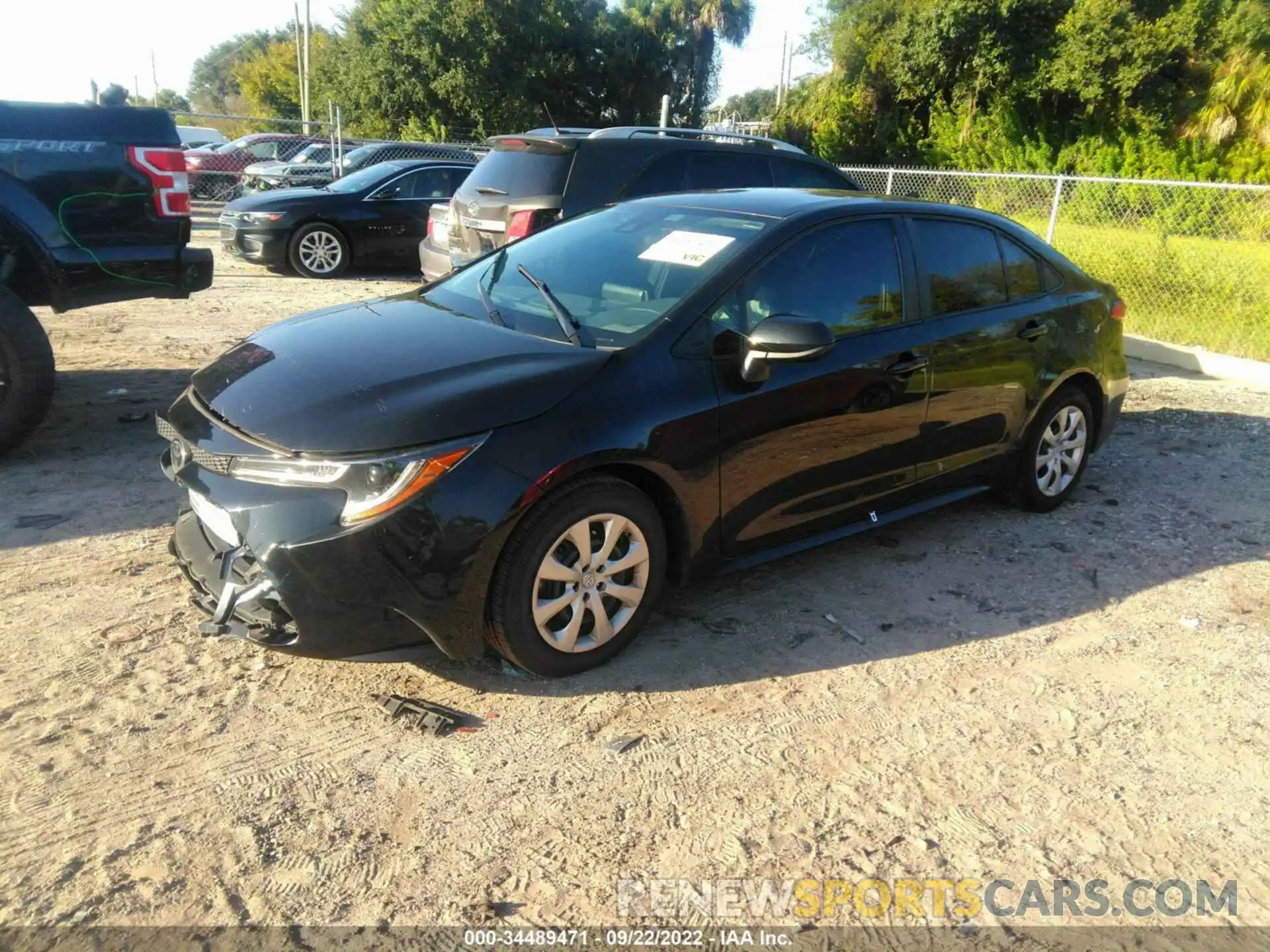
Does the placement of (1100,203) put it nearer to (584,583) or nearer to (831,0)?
(584,583)

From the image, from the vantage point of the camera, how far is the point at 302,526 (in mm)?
2955

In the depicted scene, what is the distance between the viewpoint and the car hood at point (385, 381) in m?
3.06

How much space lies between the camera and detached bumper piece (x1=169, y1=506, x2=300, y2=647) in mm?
3041

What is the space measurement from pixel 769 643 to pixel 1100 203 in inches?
396

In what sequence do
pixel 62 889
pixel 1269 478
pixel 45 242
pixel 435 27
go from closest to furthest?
pixel 62 889 < pixel 45 242 < pixel 1269 478 < pixel 435 27

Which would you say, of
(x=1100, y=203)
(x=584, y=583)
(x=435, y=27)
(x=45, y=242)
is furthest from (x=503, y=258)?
(x=435, y=27)

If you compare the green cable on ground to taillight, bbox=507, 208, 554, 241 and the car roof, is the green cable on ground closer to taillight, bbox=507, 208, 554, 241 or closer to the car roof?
taillight, bbox=507, 208, 554, 241

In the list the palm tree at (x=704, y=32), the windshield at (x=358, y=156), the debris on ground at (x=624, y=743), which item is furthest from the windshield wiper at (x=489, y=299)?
the palm tree at (x=704, y=32)

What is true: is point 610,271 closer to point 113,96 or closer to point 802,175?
point 113,96

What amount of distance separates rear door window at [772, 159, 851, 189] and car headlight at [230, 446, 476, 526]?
6.00 meters

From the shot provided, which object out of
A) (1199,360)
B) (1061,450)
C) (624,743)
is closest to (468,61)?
(1199,360)

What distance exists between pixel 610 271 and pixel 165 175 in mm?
2956

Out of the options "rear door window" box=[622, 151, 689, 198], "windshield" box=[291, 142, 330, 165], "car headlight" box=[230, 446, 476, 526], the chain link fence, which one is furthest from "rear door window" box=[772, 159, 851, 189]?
"windshield" box=[291, 142, 330, 165]

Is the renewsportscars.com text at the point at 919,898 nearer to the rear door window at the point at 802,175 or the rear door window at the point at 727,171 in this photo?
the rear door window at the point at 727,171
